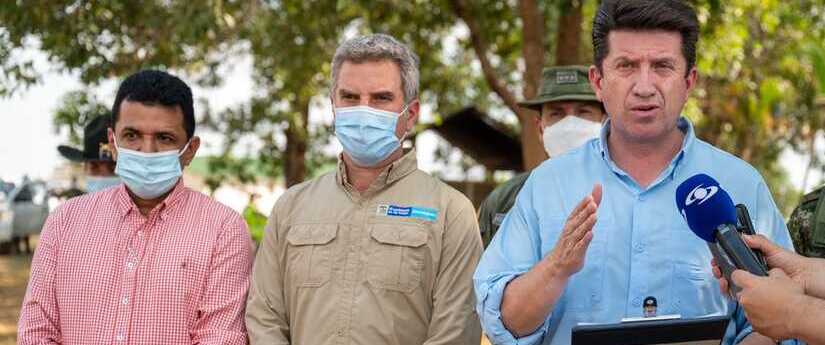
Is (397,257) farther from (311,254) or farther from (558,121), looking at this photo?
(558,121)

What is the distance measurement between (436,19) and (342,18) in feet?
3.95

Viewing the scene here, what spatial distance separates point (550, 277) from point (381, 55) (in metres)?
1.42

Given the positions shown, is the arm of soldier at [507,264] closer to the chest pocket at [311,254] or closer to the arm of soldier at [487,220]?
the chest pocket at [311,254]

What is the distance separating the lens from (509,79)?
2100 cm

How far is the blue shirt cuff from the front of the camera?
110 inches

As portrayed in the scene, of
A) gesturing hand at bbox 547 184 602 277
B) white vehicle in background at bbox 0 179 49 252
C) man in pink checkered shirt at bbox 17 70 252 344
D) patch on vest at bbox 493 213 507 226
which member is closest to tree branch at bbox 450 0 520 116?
patch on vest at bbox 493 213 507 226

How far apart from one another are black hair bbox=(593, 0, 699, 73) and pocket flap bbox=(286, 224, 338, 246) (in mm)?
1179

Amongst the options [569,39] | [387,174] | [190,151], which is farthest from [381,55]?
[569,39]

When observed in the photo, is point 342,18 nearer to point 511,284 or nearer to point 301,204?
point 301,204

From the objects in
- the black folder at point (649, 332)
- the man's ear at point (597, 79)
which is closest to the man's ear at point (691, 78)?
the man's ear at point (597, 79)

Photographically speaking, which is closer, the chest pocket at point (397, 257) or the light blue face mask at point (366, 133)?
the chest pocket at point (397, 257)

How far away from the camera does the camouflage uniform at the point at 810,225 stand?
3.42 m

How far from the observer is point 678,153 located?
292 centimetres

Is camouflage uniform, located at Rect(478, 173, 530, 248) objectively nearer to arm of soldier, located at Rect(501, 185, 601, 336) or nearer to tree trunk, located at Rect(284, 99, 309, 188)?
arm of soldier, located at Rect(501, 185, 601, 336)
